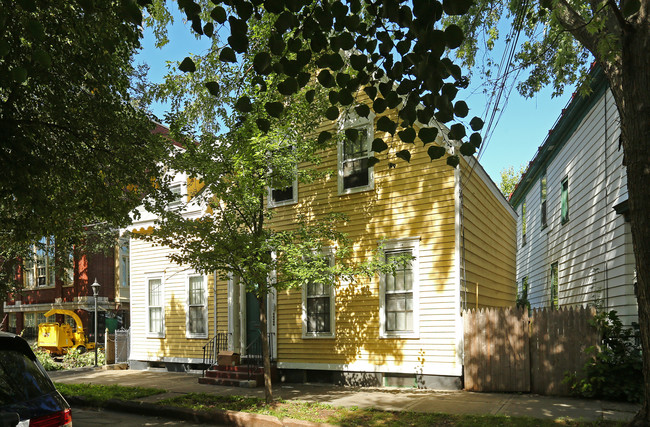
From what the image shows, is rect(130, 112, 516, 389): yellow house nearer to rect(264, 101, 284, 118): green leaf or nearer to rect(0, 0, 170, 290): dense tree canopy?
rect(0, 0, 170, 290): dense tree canopy

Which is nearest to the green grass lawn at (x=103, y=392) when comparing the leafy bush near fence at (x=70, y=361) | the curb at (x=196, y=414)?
the curb at (x=196, y=414)

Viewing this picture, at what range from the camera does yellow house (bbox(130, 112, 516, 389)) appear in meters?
11.9

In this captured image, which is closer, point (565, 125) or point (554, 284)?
point (565, 125)

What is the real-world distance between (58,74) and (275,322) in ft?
27.8

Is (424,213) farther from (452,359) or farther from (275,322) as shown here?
(275,322)

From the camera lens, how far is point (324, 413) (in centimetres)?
930

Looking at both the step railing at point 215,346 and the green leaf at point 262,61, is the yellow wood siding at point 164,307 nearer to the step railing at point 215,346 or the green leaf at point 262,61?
the step railing at point 215,346

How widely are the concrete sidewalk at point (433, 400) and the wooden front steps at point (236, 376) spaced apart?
233mm

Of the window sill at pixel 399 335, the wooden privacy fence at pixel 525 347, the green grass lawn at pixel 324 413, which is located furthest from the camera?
the window sill at pixel 399 335

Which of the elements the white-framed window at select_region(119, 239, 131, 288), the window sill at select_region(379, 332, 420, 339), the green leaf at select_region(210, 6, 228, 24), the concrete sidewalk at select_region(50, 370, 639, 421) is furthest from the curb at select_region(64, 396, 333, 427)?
the white-framed window at select_region(119, 239, 131, 288)

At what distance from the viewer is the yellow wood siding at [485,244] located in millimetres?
12852

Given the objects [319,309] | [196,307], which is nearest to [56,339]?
[196,307]

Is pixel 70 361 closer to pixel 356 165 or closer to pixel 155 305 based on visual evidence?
pixel 155 305

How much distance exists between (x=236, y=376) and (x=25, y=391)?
9.95m
